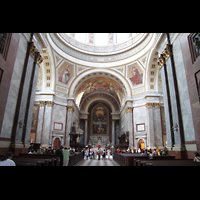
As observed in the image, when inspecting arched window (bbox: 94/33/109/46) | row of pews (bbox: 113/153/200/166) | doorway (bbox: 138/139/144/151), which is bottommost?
row of pews (bbox: 113/153/200/166)

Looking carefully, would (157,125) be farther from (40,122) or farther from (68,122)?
(40,122)

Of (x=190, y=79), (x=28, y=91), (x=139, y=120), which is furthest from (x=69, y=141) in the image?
(x=190, y=79)

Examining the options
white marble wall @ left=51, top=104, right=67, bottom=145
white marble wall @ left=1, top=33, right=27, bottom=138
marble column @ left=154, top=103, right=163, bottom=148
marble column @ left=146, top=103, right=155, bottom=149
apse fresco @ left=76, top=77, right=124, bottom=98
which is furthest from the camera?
apse fresco @ left=76, top=77, right=124, bottom=98

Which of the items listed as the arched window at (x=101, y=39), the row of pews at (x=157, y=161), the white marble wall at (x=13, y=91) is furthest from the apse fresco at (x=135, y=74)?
Answer: the white marble wall at (x=13, y=91)

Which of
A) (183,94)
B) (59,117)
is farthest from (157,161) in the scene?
(59,117)

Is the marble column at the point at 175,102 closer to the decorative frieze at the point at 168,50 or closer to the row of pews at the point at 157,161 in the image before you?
the decorative frieze at the point at 168,50

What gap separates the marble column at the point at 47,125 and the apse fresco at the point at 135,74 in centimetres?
1058

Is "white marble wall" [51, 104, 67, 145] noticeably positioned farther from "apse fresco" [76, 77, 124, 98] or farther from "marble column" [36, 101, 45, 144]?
"apse fresco" [76, 77, 124, 98]

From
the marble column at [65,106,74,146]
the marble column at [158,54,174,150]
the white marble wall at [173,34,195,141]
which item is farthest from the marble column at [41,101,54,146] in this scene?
the white marble wall at [173,34,195,141]

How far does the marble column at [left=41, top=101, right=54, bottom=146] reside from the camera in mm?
16172

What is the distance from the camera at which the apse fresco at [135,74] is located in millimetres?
18834

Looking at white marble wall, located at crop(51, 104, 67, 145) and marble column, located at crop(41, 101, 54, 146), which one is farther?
white marble wall, located at crop(51, 104, 67, 145)

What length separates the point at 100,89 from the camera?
28.2 m
